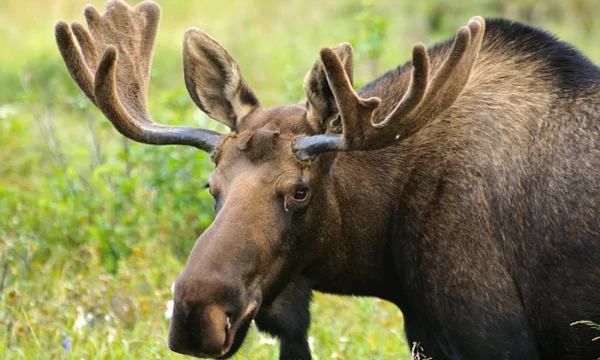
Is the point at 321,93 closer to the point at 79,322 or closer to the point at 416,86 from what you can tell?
the point at 416,86

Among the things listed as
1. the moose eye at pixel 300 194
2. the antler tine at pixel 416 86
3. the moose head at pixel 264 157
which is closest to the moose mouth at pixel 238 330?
the moose head at pixel 264 157

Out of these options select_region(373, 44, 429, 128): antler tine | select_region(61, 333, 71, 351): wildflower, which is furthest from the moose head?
select_region(61, 333, 71, 351): wildflower

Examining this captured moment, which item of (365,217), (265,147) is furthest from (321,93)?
(365,217)

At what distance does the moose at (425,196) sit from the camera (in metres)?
4.36

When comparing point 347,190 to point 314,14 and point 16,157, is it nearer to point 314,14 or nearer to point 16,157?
point 16,157

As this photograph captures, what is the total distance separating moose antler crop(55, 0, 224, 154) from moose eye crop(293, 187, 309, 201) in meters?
0.46

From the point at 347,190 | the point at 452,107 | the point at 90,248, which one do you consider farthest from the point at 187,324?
the point at 90,248

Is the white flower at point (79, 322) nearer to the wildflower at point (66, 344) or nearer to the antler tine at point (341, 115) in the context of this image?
the wildflower at point (66, 344)

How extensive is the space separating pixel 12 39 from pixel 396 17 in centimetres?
516

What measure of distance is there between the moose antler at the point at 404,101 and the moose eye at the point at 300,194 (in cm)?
13

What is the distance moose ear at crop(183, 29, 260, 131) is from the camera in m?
4.96

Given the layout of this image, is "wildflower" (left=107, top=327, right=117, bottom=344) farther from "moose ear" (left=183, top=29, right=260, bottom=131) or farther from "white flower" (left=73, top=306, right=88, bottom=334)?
"moose ear" (left=183, top=29, right=260, bottom=131)

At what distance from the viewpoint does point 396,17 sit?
15266mm

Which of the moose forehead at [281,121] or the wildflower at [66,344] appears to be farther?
the wildflower at [66,344]
